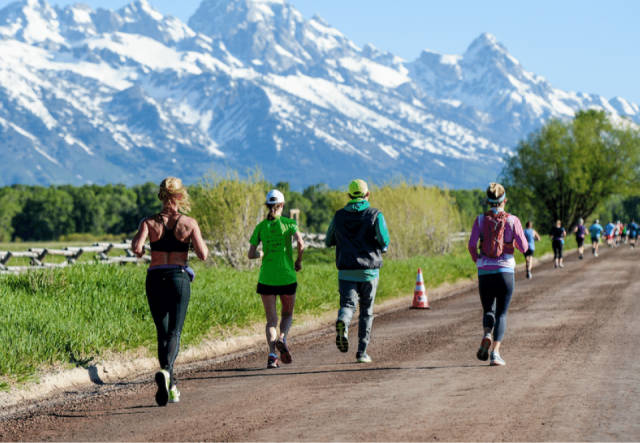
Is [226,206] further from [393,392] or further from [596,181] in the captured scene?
[596,181]

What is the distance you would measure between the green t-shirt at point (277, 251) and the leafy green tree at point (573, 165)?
62.2 metres

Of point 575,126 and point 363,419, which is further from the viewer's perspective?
point 575,126

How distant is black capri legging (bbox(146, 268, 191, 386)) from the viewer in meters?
7.40

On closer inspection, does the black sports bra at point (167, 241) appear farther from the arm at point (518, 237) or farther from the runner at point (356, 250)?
the arm at point (518, 237)

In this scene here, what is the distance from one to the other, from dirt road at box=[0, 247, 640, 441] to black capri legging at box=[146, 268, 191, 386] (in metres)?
0.55

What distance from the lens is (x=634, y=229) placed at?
2048 inches

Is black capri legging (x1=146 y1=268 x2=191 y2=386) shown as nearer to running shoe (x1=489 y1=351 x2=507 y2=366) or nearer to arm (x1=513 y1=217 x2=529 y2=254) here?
running shoe (x1=489 y1=351 x2=507 y2=366)

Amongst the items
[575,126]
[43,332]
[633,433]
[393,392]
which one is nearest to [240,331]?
[43,332]

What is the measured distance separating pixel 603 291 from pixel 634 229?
35.0 meters

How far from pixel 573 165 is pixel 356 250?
6322 cm

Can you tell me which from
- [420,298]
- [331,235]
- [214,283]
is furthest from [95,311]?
[420,298]

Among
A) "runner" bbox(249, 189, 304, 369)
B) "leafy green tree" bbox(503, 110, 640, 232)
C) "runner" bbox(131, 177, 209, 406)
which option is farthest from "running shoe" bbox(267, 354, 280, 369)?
"leafy green tree" bbox(503, 110, 640, 232)

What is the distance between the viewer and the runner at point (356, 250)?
30.3 ft

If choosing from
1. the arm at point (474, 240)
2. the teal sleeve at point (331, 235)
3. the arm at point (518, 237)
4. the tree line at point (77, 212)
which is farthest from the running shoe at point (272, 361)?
the tree line at point (77, 212)
